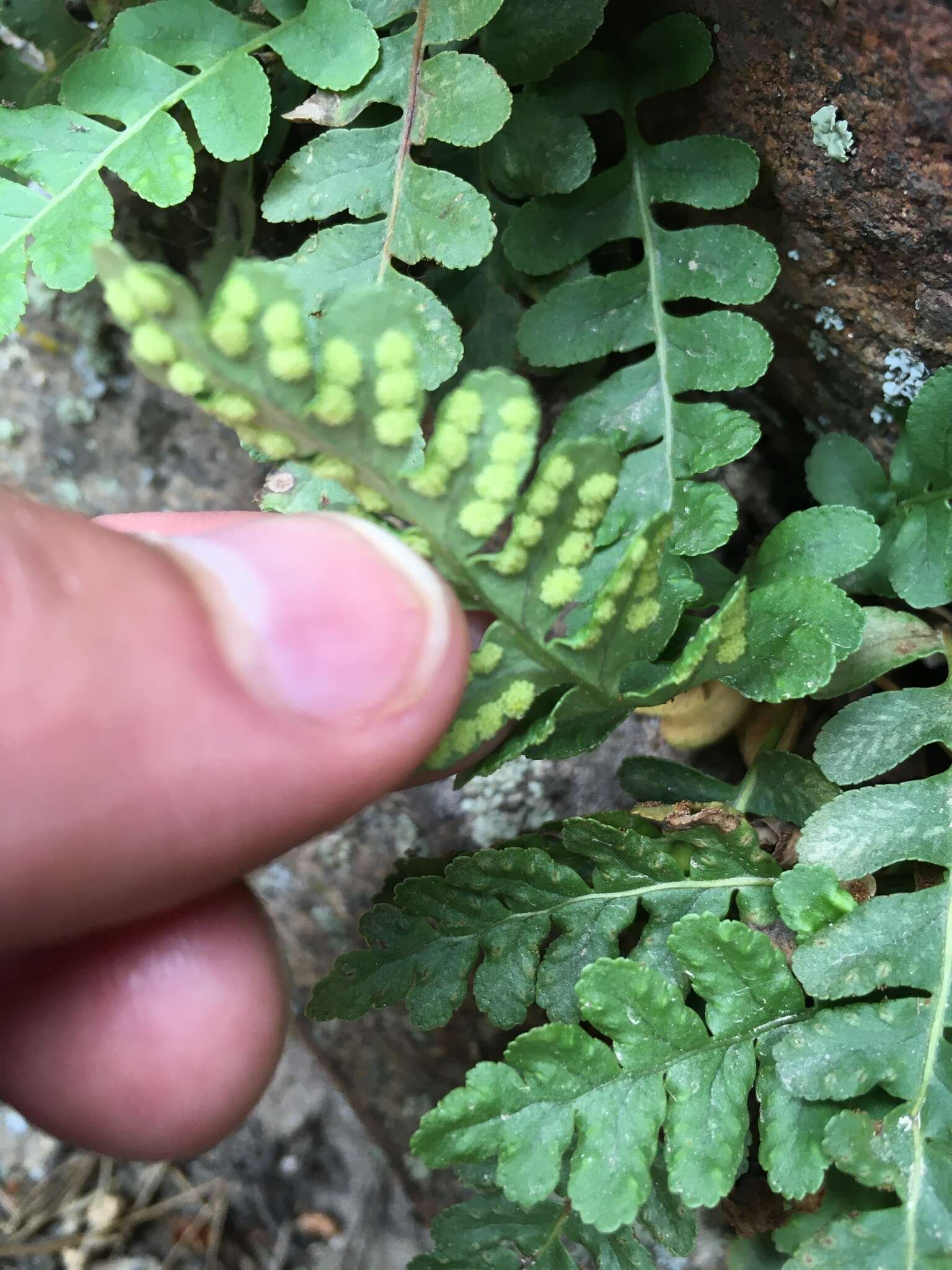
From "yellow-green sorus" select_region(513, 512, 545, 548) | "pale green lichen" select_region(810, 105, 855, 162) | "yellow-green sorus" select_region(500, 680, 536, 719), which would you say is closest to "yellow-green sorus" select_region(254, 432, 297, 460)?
"yellow-green sorus" select_region(513, 512, 545, 548)

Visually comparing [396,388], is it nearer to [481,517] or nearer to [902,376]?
[481,517]

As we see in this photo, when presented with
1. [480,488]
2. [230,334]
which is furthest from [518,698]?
[230,334]

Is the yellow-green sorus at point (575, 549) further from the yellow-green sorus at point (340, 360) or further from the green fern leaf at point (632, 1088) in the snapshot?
the green fern leaf at point (632, 1088)

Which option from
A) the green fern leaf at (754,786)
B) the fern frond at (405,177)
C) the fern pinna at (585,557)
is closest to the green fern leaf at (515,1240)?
the fern pinna at (585,557)

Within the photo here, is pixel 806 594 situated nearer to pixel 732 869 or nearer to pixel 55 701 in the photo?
pixel 732 869

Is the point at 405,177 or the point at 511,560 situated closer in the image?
the point at 511,560

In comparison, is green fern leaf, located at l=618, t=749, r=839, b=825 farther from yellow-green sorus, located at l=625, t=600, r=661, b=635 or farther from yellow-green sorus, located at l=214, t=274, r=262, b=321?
yellow-green sorus, located at l=214, t=274, r=262, b=321
